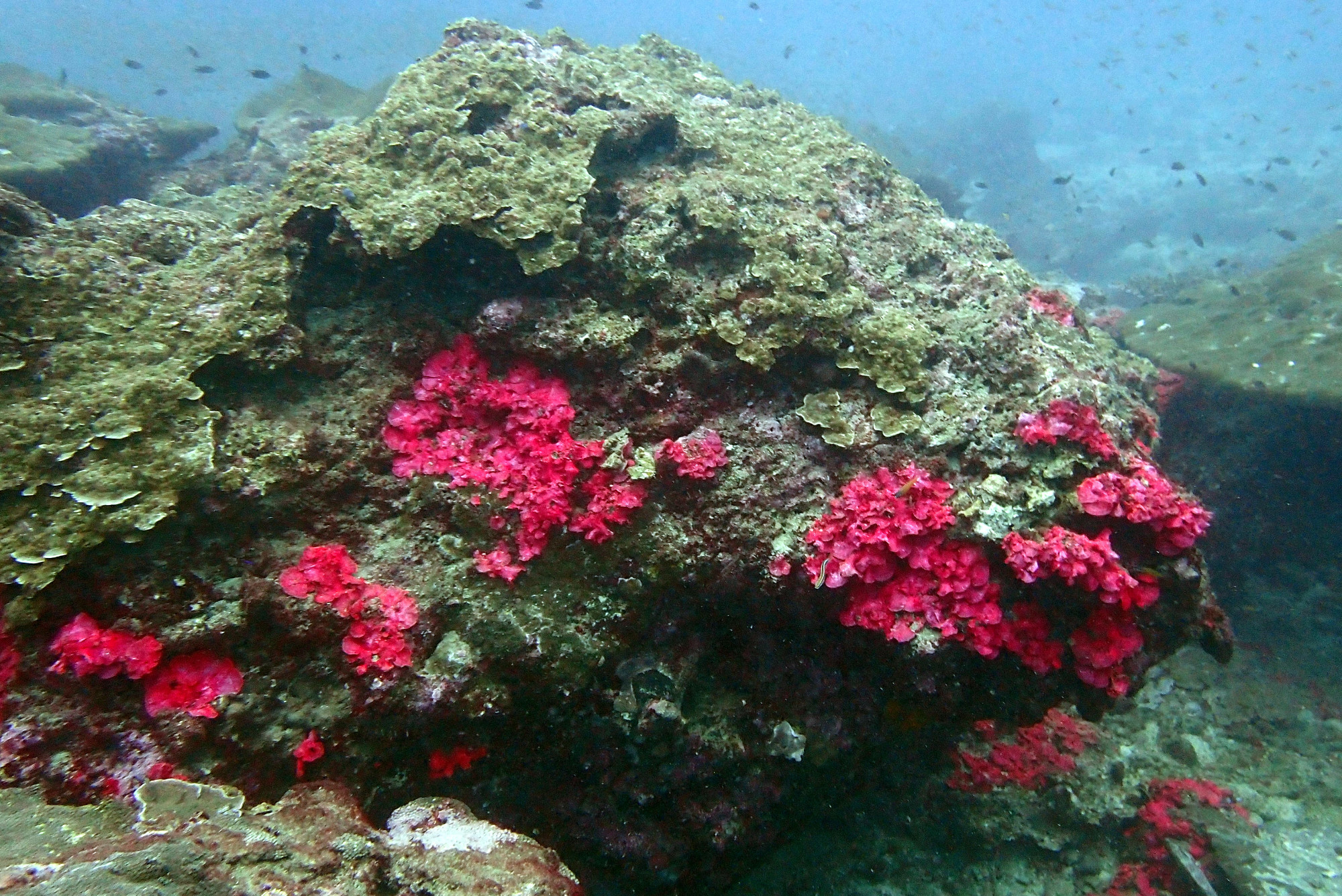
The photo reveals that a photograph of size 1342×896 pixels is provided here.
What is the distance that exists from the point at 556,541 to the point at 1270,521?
10005 millimetres

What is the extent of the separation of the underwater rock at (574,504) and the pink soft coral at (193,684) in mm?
72

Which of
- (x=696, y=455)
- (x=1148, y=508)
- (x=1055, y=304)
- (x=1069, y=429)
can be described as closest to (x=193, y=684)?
(x=696, y=455)

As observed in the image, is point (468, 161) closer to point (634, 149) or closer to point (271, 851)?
point (634, 149)

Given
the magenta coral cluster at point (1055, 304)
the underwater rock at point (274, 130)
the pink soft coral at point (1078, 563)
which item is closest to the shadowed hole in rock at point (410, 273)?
the pink soft coral at point (1078, 563)

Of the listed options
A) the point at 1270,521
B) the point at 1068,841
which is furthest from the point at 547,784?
the point at 1270,521

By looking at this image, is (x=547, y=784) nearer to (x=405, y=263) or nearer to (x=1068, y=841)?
(x=405, y=263)

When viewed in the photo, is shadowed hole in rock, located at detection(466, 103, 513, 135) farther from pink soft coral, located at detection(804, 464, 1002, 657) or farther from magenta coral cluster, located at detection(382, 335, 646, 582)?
pink soft coral, located at detection(804, 464, 1002, 657)

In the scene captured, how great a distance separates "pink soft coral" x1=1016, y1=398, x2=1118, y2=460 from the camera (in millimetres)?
4359

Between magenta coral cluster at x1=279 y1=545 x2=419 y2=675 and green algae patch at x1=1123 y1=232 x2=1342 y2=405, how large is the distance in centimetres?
1084

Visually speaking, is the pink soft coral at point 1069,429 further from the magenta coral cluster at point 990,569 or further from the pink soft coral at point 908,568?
the pink soft coral at point 908,568

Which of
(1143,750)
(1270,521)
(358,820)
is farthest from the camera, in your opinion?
(1270,521)

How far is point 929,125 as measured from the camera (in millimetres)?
40750

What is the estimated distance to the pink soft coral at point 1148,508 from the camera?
4.12 m

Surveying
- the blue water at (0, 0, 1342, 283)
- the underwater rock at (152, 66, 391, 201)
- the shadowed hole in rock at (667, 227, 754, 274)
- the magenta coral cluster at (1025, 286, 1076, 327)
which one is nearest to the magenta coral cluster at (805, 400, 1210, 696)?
the magenta coral cluster at (1025, 286, 1076, 327)
